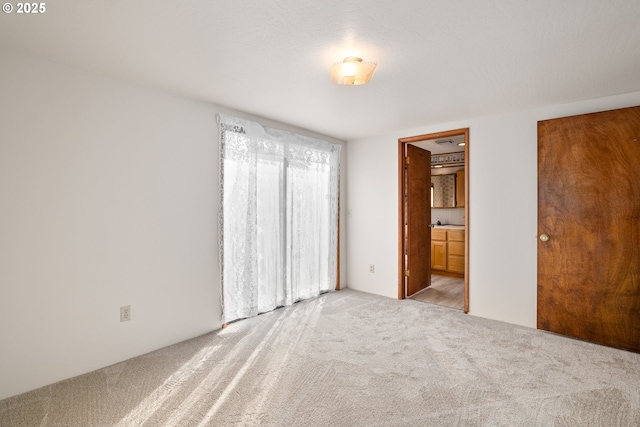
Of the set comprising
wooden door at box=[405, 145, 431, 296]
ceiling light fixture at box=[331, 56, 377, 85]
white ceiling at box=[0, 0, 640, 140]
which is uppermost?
white ceiling at box=[0, 0, 640, 140]

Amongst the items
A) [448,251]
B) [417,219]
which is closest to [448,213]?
[448,251]

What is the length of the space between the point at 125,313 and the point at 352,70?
2.59 metres

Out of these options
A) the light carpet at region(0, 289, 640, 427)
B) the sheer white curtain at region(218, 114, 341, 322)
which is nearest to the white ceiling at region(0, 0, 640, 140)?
the sheer white curtain at region(218, 114, 341, 322)

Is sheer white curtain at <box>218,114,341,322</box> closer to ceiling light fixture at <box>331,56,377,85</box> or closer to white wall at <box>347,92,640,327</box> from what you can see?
white wall at <box>347,92,640,327</box>

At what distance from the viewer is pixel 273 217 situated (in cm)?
372

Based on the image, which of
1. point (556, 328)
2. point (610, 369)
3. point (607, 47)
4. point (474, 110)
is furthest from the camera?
point (474, 110)

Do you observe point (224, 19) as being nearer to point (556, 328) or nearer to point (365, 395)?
point (365, 395)

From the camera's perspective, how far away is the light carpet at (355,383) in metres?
1.87

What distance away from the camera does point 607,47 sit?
6.67 feet

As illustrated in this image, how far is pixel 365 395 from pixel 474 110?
2.98m

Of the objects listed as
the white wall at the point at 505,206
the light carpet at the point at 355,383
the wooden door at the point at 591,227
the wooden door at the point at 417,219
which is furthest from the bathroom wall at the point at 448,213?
the light carpet at the point at 355,383

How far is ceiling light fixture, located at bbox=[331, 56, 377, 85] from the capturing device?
216 cm

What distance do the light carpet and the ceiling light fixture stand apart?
2.17 m

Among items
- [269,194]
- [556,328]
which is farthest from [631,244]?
[269,194]
